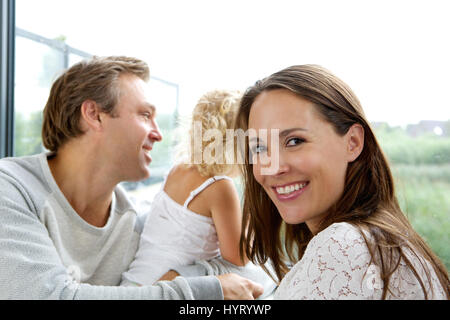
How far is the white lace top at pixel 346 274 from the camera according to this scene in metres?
0.67

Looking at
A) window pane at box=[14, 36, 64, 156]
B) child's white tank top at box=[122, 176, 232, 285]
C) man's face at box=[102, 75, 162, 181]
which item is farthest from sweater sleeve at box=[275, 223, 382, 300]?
window pane at box=[14, 36, 64, 156]

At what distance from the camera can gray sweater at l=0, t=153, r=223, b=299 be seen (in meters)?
1.03

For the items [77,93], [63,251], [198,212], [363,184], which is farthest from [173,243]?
[363,184]

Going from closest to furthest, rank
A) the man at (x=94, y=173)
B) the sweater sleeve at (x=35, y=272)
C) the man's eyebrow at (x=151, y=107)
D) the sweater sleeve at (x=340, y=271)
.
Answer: the sweater sleeve at (x=340, y=271)
the sweater sleeve at (x=35, y=272)
the man at (x=94, y=173)
the man's eyebrow at (x=151, y=107)

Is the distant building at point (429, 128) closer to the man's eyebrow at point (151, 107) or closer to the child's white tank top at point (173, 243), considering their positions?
the child's white tank top at point (173, 243)

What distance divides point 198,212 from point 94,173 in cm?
39

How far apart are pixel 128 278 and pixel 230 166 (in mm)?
531

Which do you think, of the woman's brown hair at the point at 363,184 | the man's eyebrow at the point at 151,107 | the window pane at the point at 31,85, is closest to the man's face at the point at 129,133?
the man's eyebrow at the point at 151,107

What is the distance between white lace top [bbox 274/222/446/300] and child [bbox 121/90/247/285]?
637mm

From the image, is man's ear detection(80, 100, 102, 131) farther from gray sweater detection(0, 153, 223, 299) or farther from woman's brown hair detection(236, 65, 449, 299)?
woman's brown hair detection(236, 65, 449, 299)

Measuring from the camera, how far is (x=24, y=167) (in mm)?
1269

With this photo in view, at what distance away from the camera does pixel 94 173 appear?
139 cm

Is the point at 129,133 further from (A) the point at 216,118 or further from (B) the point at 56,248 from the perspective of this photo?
(B) the point at 56,248

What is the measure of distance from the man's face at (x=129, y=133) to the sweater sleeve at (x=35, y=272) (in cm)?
34
